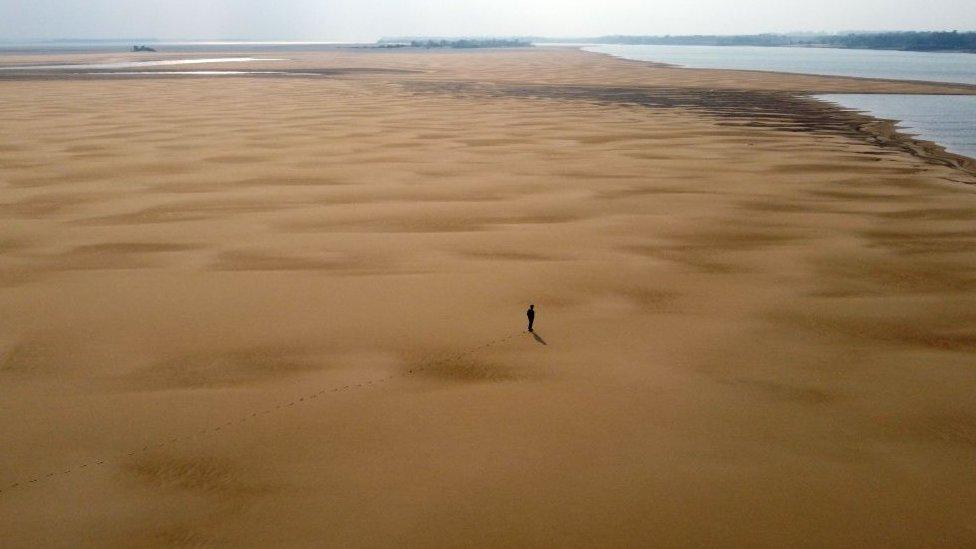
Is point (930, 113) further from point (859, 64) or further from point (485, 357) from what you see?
point (859, 64)

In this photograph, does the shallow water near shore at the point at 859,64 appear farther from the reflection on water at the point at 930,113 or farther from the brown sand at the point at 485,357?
the brown sand at the point at 485,357

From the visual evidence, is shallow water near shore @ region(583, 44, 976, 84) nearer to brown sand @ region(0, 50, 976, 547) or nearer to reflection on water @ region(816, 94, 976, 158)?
reflection on water @ region(816, 94, 976, 158)

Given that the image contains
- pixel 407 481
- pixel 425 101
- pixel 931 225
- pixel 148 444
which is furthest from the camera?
pixel 425 101

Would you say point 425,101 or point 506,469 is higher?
point 425,101

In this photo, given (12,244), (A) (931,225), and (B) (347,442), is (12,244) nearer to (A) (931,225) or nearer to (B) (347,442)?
(B) (347,442)

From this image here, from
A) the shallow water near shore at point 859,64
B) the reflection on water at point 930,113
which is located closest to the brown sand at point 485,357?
the reflection on water at point 930,113

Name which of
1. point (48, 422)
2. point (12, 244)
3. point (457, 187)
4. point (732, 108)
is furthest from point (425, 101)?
point (48, 422)

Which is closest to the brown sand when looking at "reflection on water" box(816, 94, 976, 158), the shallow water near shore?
"reflection on water" box(816, 94, 976, 158)
